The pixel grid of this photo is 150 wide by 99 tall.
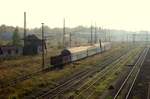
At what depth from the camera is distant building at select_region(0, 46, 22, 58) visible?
188ft

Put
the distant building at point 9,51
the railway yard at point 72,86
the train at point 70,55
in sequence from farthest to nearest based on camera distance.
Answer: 1. the distant building at point 9,51
2. the train at point 70,55
3. the railway yard at point 72,86

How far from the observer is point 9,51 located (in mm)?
59500

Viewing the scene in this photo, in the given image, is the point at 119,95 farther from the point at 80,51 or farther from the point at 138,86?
the point at 80,51

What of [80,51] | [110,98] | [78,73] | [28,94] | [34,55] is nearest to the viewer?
[110,98]

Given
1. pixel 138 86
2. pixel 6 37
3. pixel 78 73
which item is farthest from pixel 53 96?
pixel 6 37

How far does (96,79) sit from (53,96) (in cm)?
1117

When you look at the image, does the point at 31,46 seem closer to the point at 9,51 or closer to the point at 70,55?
the point at 9,51

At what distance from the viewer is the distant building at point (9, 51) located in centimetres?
5716

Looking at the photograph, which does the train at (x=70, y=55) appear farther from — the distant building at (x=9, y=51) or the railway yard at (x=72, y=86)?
the distant building at (x=9, y=51)

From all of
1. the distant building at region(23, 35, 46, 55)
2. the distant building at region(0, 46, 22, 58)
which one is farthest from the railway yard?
the distant building at region(23, 35, 46, 55)

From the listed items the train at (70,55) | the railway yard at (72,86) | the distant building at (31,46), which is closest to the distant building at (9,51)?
the distant building at (31,46)

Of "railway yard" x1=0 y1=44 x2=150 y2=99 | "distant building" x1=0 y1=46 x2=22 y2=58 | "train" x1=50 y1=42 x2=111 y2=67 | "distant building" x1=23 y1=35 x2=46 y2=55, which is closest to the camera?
"railway yard" x1=0 y1=44 x2=150 y2=99

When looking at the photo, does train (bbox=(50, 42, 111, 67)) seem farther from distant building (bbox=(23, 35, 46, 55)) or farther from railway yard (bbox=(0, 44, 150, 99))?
distant building (bbox=(23, 35, 46, 55))

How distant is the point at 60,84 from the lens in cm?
3244
